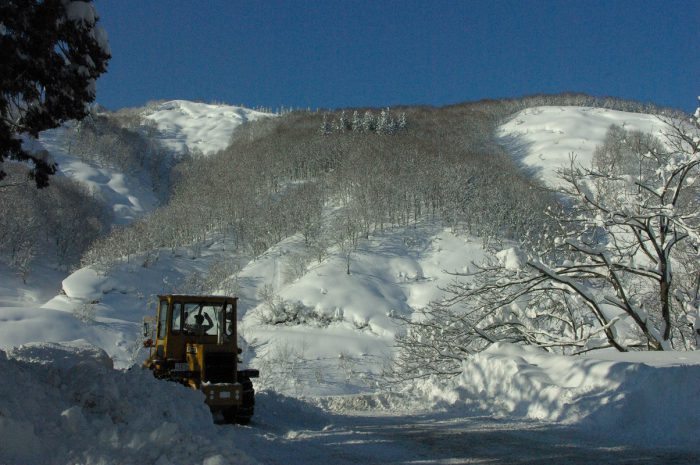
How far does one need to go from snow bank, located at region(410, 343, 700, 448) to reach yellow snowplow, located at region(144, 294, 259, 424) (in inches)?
195

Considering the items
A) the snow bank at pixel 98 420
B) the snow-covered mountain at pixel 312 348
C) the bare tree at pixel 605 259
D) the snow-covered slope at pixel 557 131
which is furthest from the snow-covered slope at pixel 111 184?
the snow bank at pixel 98 420

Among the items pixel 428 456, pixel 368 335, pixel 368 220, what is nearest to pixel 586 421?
pixel 428 456

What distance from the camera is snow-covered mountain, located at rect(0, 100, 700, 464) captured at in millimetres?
7953

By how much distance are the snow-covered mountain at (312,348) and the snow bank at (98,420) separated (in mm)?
28

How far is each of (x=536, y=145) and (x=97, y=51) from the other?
146 meters

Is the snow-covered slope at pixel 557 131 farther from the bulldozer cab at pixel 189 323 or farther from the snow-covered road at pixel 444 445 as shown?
the snow-covered road at pixel 444 445

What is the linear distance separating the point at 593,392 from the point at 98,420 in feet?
25.9

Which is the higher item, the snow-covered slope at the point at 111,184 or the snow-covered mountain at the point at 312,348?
the snow-covered slope at the point at 111,184

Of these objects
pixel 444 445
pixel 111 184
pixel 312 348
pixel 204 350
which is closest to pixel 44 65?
pixel 204 350

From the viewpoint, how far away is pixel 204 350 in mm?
12773

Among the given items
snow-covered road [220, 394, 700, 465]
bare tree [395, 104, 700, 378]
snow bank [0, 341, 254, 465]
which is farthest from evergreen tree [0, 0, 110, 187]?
bare tree [395, 104, 700, 378]

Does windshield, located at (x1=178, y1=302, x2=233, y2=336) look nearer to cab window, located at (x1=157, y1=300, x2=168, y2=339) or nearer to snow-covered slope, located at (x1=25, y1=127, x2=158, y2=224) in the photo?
cab window, located at (x1=157, y1=300, x2=168, y2=339)

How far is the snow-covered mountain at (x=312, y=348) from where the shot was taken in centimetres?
795

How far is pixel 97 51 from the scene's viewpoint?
7.85 metres
